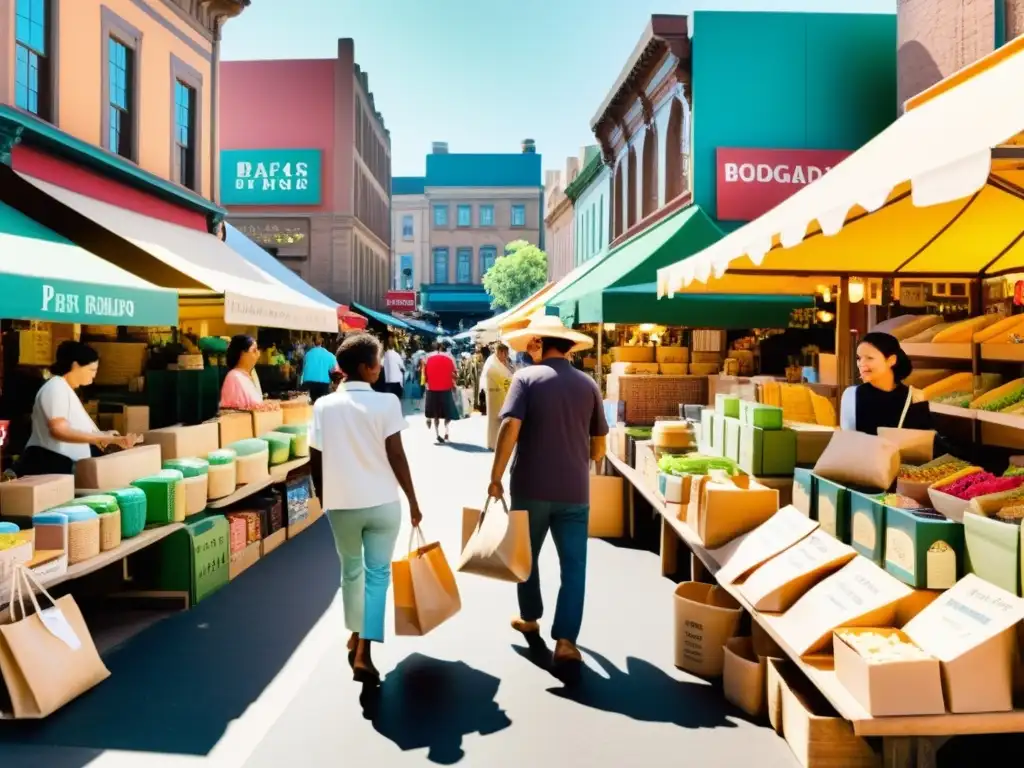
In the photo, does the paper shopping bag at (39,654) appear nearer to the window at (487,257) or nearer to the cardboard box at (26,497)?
the cardboard box at (26,497)

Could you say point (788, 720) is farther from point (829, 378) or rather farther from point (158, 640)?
point (829, 378)

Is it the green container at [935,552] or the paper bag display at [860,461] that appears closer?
the green container at [935,552]

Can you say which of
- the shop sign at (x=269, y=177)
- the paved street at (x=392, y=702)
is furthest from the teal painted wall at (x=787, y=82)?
the shop sign at (x=269, y=177)

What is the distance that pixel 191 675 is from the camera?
5.13m

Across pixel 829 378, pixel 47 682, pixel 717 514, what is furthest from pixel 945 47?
pixel 47 682

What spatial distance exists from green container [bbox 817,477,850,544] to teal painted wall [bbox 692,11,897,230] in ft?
31.6

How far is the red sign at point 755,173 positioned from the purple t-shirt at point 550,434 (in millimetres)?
9060

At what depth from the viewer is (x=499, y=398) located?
49.9ft

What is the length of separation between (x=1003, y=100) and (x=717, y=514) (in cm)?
290

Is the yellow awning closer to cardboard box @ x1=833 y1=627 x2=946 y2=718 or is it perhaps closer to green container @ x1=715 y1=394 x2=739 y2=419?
Result: green container @ x1=715 y1=394 x2=739 y2=419

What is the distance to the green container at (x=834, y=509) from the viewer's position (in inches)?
177

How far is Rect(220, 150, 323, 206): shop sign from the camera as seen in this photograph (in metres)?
33.4

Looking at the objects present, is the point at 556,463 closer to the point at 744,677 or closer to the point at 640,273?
the point at 744,677

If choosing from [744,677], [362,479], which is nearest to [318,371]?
[362,479]
